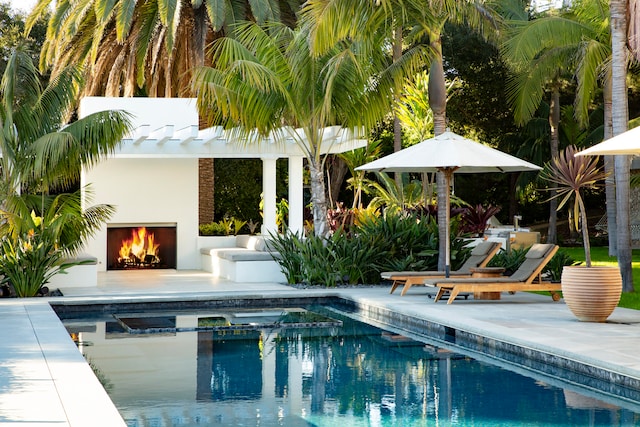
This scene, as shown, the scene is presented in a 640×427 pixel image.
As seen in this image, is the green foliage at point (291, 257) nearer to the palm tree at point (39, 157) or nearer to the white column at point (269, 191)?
the white column at point (269, 191)

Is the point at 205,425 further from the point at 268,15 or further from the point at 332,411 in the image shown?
the point at 268,15

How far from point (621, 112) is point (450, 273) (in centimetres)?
373

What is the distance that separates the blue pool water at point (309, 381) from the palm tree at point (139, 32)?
1147 cm

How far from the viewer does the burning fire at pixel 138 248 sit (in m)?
22.0

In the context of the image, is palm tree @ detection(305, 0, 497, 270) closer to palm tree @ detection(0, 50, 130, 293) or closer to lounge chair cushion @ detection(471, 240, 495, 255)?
lounge chair cushion @ detection(471, 240, 495, 255)

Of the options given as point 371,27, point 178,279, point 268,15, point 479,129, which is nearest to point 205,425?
point 371,27

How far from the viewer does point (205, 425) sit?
23.7 ft

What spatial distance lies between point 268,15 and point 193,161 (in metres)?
4.23

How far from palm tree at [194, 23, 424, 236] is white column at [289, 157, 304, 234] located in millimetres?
3668

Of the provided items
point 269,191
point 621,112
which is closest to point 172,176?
point 269,191

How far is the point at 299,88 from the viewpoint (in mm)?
17000

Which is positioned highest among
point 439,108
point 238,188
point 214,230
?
point 439,108

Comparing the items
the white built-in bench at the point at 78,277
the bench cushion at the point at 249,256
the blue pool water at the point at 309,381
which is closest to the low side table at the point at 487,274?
the blue pool water at the point at 309,381

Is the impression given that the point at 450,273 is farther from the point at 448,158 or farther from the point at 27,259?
the point at 27,259
